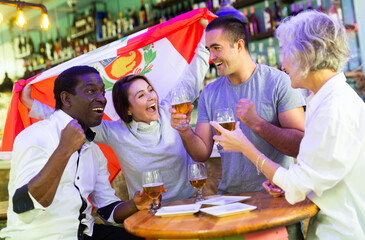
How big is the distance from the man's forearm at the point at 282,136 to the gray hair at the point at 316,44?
1.58 ft

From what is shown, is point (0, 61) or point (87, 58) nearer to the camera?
point (87, 58)

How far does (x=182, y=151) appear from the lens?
259 cm

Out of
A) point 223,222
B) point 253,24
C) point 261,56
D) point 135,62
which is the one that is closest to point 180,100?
point 223,222

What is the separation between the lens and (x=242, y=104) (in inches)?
83.0

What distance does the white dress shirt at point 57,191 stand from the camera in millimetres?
1913

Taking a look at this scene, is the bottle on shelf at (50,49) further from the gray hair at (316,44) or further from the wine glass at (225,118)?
the gray hair at (316,44)

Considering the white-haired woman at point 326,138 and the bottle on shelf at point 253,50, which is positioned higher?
the bottle on shelf at point 253,50

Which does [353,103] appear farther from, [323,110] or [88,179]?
[88,179]

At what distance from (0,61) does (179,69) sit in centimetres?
750

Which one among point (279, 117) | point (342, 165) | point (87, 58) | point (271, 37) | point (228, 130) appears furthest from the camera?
point (271, 37)

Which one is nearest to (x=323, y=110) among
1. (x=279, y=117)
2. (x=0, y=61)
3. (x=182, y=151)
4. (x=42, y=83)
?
(x=279, y=117)

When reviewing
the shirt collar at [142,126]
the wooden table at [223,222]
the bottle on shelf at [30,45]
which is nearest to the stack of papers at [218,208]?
the wooden table at [223,222]

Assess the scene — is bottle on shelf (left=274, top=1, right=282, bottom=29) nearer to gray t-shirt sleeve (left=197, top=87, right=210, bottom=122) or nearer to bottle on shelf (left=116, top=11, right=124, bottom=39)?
bottle on shelf (left=116, top=11, right=124, bottom=39)

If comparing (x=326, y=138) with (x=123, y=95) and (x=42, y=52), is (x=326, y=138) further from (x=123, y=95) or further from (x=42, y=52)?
(x=42, y=52)
